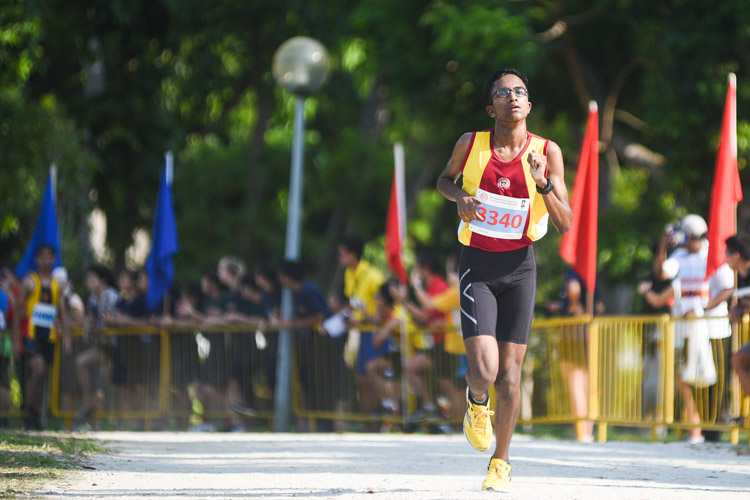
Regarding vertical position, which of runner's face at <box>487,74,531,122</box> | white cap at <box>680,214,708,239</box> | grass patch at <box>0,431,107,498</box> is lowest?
grass patch at <box>0,431,107,498</box>

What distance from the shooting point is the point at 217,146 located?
27.2 meters

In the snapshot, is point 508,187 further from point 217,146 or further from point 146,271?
point 217,146

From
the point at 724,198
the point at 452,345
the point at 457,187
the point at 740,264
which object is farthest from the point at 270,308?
the point at 457,187

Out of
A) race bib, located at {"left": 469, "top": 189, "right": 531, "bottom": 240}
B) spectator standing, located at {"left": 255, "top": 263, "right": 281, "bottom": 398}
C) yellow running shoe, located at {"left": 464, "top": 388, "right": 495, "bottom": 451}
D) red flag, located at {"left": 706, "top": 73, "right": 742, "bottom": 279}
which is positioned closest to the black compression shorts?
race bib, located at {"left": 469, "top": 189, "right": 531, "bottom": 240}

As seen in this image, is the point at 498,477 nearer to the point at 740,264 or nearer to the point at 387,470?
the point at 387,470

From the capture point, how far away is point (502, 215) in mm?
6977

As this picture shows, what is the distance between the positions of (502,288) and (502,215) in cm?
41

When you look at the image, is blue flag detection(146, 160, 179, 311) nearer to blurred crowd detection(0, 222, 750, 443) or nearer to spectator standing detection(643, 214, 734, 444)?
blurred crowd detection(0, 222, 750, 443)

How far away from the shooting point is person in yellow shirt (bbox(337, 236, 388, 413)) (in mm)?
13344

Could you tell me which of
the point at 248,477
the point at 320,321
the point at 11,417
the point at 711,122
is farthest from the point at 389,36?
the point at 248,477

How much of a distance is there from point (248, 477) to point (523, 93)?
2.80 metres

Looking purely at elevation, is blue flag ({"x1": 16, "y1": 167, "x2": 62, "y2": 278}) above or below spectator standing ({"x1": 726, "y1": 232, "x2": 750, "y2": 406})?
above

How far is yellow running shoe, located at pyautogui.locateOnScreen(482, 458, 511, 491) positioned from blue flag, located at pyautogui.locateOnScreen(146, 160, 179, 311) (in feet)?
26.8

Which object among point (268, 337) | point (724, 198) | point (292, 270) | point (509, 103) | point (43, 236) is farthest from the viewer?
point (43, 236)
